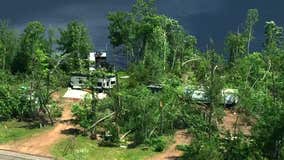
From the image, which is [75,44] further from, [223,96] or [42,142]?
[223,96]

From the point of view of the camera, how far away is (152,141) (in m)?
110

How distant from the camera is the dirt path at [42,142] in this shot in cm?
10862

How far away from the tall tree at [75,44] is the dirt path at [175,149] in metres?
42.5

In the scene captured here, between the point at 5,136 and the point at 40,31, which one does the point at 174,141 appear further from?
the point at 40,31

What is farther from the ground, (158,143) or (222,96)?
(222,96)

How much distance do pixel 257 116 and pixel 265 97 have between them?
9.89 feet

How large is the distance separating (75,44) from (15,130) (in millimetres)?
40228

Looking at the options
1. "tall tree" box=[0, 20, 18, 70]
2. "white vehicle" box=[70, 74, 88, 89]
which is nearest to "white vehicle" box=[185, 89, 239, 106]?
"white vehicle" box=[70, 74, 88, 89]

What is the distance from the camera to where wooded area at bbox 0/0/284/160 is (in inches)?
3875

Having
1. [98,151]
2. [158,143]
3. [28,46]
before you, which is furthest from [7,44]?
[158,143]

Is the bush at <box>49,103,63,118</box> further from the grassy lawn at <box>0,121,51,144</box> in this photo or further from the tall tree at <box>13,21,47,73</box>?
the tall tree at <box>13,21,47,73</box>

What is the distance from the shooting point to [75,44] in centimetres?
15400

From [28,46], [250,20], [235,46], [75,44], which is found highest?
[250,20]

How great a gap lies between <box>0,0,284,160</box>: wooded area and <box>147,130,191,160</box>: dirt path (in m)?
1.43
